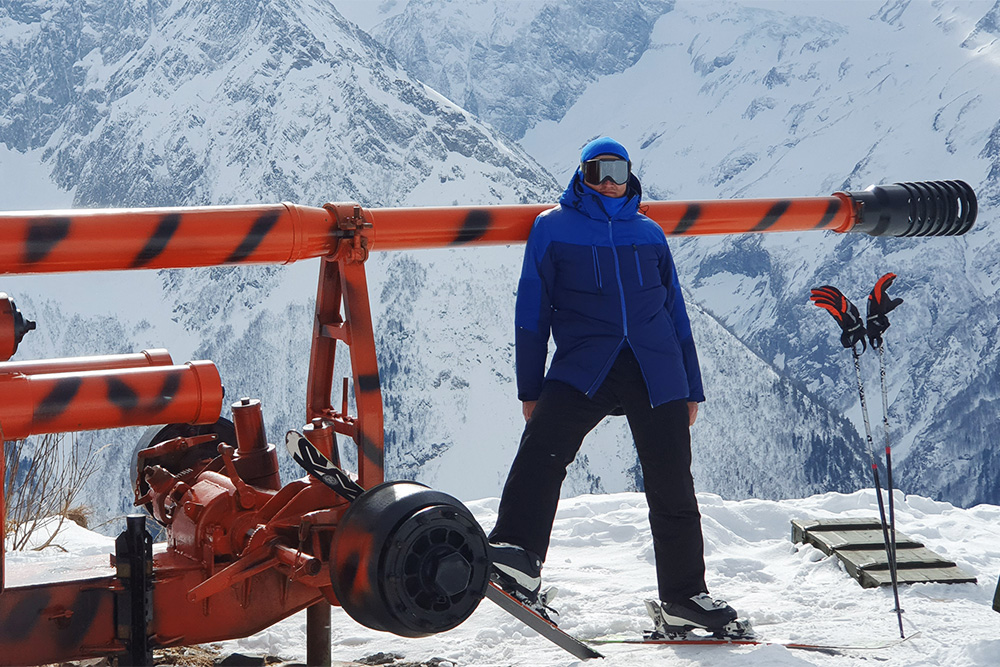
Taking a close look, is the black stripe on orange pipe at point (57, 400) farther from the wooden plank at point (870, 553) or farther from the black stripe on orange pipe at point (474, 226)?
the wooden plank at point (870, 553)

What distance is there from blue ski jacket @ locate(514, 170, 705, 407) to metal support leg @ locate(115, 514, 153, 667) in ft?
4.67

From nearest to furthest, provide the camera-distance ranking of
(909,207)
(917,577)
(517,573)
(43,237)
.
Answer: (43,237) → (517,573) → (909,207) → (917,577)

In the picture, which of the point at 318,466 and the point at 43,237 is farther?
the point at 43,237

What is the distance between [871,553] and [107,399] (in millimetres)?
3609

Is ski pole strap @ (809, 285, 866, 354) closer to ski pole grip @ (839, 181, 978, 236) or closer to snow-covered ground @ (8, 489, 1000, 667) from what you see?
ski pole grip @ (839, 181, 978, 236)

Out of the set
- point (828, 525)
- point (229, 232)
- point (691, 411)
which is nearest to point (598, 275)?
point (691, 411)

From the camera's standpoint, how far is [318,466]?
245 centimetres

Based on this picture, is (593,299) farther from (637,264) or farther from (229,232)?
(229,232)

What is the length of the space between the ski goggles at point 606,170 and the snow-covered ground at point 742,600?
1.62 metres

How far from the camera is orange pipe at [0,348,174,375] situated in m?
2.65

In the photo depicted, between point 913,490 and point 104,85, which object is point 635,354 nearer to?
point 913,490

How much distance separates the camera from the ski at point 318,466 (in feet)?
7.98

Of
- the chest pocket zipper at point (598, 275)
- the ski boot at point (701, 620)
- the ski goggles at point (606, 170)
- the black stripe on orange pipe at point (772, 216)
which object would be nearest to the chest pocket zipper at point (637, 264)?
the chest pocket zipper at point (598, 275)

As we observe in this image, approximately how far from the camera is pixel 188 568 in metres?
2.81
